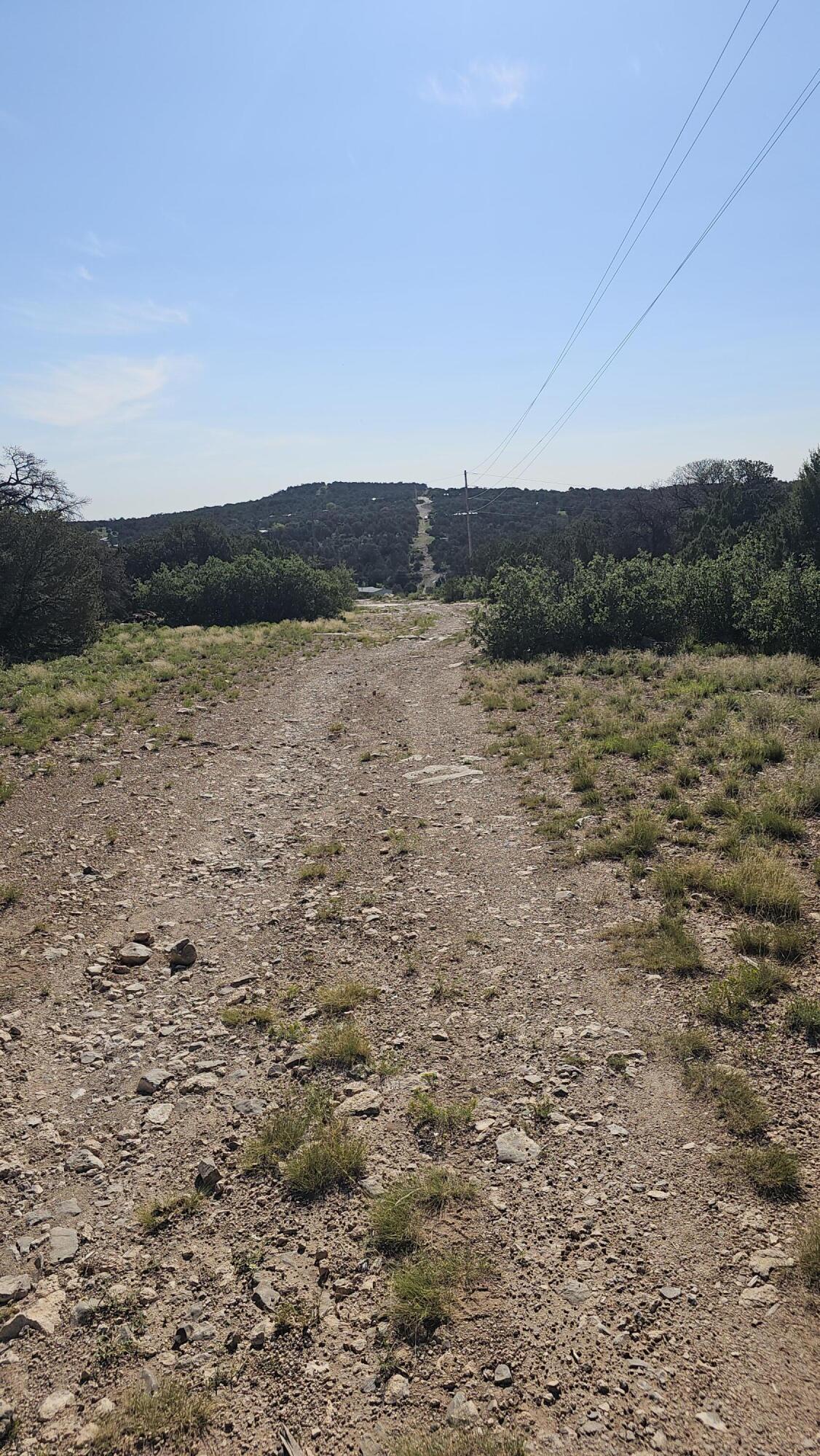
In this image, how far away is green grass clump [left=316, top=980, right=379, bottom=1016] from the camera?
21.2ft

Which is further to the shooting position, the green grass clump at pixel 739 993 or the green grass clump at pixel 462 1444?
the green grass clump at pixel 739 993

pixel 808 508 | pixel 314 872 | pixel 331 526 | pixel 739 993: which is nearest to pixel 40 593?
pixel 314 872

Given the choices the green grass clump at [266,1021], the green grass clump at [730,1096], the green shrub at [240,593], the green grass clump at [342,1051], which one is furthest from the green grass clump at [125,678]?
the green grass clump at [730,1096]

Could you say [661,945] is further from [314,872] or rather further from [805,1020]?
[314,872]

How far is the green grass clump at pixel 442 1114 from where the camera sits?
5.02 metres

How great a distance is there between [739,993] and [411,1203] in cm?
308

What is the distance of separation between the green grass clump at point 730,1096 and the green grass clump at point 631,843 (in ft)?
11.9

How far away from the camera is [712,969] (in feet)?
20.5

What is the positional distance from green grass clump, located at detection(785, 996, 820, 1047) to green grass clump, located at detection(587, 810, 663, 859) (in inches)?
123

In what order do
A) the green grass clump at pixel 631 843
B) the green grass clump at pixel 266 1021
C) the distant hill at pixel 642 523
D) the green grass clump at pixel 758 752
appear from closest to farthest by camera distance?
1. the green grass clump at pixel 266 1021
2. the green grass clump at pixel 631 843
3. the green grass clump at pixel 758 752
4. the distant hill at pixel 642 523

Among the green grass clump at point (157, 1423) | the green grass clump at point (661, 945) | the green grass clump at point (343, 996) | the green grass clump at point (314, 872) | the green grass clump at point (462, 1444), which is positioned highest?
Result: the green grass clump at point (661, 945)

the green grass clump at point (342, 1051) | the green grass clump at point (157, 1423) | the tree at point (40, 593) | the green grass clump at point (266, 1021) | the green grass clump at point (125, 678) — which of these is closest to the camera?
the green grass clump at point (157, 1423)

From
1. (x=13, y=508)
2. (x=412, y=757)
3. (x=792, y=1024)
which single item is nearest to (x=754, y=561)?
(x=412, y=757)

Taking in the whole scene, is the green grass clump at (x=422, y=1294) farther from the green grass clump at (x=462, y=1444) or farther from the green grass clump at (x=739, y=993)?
the green grass clump at (x=739, y=993)
